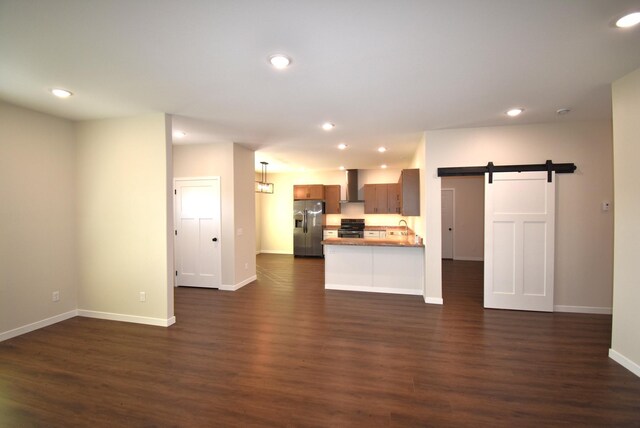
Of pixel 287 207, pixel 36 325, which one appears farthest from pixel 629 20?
pixel 287 207

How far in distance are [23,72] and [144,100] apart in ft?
3.10

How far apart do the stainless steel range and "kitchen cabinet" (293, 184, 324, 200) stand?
114cm

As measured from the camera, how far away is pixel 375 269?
5117mm

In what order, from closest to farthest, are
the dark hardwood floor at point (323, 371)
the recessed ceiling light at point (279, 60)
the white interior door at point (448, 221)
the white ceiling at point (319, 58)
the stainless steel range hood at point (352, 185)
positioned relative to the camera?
the white ceiling at point (319, 58), the dark hardwood floor at point (323, 371), the recessed ceiling light at point (279, 60), the white interior door at point (448, 221), the stainless steel range hood at point (352, 185)

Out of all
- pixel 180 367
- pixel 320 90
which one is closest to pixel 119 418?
pixel 180 367

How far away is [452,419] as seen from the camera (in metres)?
1.95

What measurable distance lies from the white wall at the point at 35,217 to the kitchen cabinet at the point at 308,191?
5.87 meters

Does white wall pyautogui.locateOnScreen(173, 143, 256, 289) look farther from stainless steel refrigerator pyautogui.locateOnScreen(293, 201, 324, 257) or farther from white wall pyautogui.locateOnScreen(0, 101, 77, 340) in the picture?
stainless steel refrigerator pyautogui.locateOnScreen(293, 201, 324, 257)

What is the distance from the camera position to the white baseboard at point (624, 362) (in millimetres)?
2477

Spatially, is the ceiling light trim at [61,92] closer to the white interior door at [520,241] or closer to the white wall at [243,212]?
the white wall at [243,212]

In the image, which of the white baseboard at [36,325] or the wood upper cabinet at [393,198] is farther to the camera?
→ the wood upper cabinet at [393,198]

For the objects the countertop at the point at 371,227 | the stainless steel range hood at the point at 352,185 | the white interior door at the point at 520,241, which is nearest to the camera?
the white interior door at the point at 520,241

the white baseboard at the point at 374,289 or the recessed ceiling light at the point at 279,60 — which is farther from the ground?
the recessed ceiling light at the point at 279,60

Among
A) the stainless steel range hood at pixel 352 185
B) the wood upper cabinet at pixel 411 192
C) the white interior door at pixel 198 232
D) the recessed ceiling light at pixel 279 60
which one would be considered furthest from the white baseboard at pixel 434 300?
the stainless steel range hood at pixel 352 185
